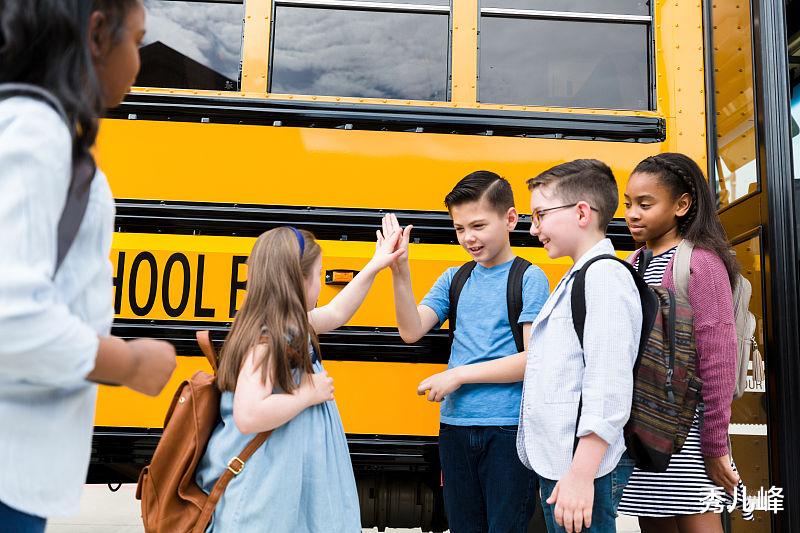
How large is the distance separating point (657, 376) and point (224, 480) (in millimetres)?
845

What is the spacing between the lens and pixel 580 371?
1252mm

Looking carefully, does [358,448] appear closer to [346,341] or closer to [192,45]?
[346,341]

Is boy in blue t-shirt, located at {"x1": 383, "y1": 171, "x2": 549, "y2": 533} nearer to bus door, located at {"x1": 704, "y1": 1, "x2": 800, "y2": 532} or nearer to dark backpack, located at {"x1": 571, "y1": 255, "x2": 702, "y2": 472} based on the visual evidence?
dark backpack, located at {"x1": 571, "y1": 255, "x2": 702, "y2": 472}

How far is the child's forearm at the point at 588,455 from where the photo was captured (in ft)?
3.76

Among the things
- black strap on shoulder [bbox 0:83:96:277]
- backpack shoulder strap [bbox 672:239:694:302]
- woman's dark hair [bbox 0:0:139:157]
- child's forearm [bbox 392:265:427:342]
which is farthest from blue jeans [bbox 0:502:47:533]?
backpack shoulder strap [bbox 672:239:694:302]

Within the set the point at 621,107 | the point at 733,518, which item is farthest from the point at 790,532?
the point at 621,107

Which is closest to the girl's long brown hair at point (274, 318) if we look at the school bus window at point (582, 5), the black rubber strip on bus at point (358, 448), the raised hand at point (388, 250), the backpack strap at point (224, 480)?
the backpack strap at point (224, 480)

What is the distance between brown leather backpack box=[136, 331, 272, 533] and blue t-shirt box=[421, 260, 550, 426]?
0.48 meters

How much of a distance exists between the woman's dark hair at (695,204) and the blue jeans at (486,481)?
0.59m

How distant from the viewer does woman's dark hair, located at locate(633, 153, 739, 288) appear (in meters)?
1.51

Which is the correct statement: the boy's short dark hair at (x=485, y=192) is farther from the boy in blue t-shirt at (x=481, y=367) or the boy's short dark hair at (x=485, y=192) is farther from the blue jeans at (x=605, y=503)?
the blue jeans at (x=605, y=503)

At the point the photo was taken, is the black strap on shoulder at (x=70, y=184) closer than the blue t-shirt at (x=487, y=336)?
Yes

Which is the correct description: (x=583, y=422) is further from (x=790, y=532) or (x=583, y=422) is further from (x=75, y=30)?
(x=790, y=532)

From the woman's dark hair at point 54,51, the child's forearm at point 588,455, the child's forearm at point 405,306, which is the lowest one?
the child's forearm at point 588,455
